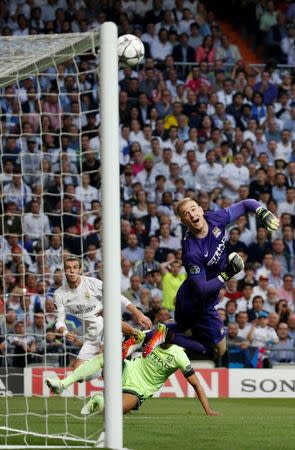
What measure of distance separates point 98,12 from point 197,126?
3544 millimetres

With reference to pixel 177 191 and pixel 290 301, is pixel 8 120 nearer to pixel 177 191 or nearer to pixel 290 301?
pixel 177 191

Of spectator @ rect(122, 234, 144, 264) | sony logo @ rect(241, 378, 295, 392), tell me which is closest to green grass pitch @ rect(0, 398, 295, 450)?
sony logo @ rect(241, 378, 295, 392)

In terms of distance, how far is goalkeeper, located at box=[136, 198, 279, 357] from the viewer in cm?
1097

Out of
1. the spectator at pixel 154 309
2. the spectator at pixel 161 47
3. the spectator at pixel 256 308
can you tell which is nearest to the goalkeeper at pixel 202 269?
the spectator at pixel 154 309

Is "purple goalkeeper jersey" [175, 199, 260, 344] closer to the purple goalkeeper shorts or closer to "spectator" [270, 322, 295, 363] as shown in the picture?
the purple goalkeeper shorts

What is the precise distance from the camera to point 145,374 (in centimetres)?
1114

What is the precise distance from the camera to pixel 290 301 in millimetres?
19984

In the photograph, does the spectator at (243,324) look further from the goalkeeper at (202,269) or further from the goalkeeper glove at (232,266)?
Answer: the goalkeeper glove at (232,266)

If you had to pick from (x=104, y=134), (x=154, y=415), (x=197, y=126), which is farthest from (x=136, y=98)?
(x=104, y=134)

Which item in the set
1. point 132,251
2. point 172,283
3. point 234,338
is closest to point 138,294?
point 172,283

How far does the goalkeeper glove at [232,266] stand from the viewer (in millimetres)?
10930

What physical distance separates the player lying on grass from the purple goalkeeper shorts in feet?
1.02

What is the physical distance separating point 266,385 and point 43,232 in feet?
24.8

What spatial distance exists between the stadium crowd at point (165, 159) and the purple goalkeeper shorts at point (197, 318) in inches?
169
